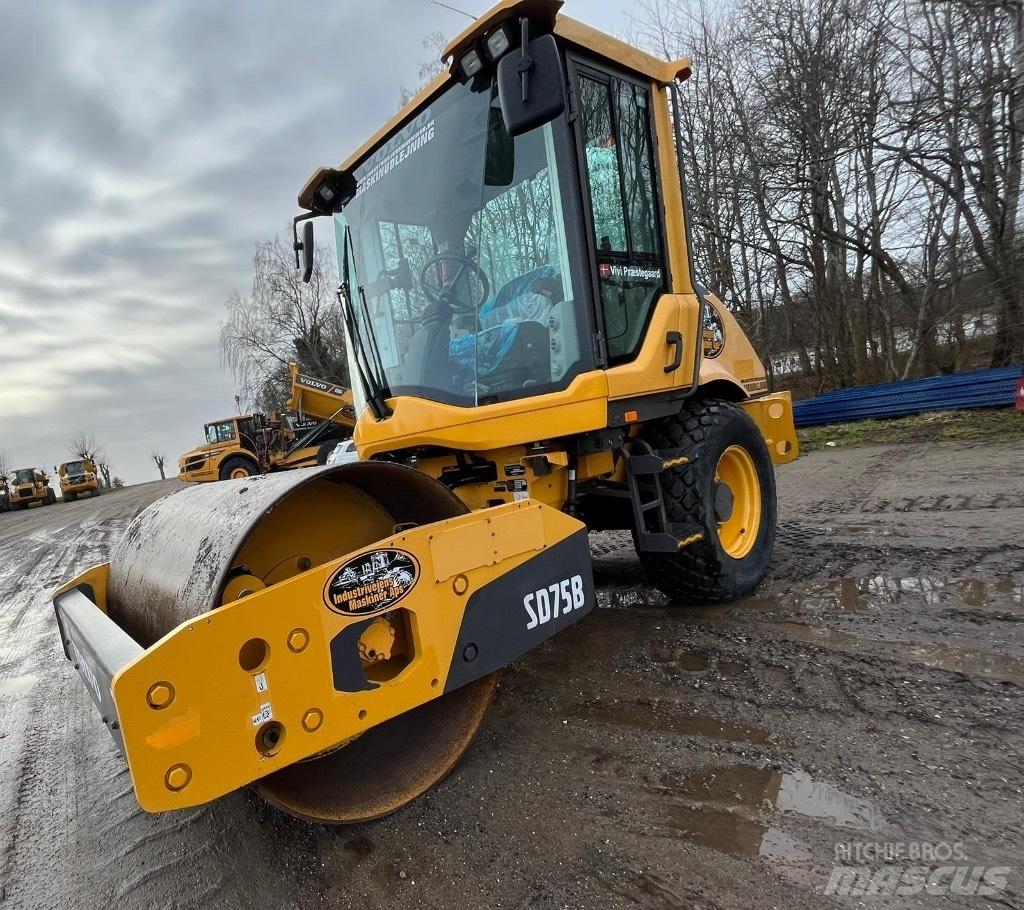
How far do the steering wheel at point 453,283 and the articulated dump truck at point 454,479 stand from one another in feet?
0.04

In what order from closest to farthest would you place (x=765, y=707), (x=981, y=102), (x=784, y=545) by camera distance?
(x=765, y=707)
(x=784, y=545)
(x=981, y=102)

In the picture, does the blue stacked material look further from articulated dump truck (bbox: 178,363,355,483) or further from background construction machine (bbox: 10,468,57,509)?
background construction machine (bbox: 10,468,57,509)

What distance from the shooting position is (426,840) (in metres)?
2.05

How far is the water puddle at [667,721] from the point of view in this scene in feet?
7.89

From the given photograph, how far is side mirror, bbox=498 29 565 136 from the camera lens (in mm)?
2395

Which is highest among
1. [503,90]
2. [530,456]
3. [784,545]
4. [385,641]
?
[503,90]

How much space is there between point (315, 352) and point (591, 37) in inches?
1164

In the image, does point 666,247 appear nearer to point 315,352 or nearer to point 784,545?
point 784,545

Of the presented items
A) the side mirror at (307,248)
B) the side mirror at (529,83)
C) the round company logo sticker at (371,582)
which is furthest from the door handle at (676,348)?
the side mirror at (307,248)

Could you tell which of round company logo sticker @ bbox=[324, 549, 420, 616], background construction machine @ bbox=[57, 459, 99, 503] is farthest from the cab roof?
background construction machine @ bbox=[57, 459, 99, 503]

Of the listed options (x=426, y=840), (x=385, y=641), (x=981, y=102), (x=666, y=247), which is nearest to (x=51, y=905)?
(x=426, y=840)

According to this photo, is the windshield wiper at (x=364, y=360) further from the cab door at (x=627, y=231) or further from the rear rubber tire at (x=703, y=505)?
the rear rubber tire at (x=703, y=505)

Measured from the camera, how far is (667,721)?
2.58 m

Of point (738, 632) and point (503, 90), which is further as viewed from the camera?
point (738, 632)
